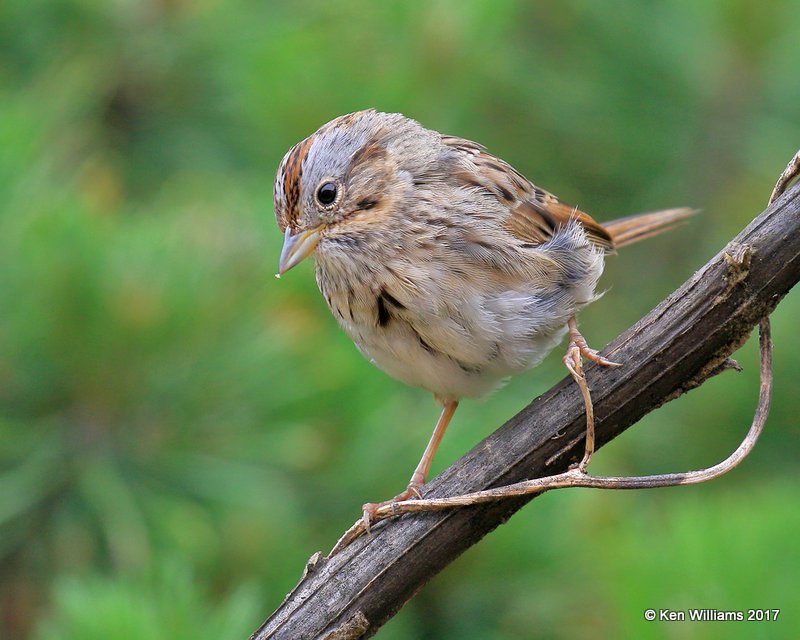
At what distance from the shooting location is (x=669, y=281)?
3221 millimetres

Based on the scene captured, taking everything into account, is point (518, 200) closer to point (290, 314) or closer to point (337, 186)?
point (337, 186)

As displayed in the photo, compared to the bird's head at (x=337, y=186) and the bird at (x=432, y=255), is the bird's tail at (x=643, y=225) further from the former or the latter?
the bird's head at (x=337, y=186)

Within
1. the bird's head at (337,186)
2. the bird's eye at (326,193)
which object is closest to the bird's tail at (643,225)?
the bird's head at (337,186)

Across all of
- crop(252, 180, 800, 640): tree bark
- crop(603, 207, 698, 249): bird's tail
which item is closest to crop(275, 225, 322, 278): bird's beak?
crop(252, 180, 800, 640): tree bark

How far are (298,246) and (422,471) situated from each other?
53 cm

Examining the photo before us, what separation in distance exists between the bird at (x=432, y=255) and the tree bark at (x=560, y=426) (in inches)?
8.7

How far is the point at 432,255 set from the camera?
2211 millimetres

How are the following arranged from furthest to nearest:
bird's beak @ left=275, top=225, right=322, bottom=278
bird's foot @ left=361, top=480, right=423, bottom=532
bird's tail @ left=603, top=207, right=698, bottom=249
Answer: bird's tail @ left=603, top=207, right=698, bottom=249 → bird's beak @ left=275, top=225, right=322, bottom=278 → bird's foot @ left=361, top=480, right=423, bottom=532

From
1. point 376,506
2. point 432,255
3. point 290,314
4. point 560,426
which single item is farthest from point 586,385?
point 290,314

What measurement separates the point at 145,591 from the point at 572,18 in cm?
220

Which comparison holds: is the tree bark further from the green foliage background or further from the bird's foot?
the green foliage background

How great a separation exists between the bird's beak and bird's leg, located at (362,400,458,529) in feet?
1.44

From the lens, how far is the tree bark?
1.62 metres

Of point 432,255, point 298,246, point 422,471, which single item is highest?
point 298,246
